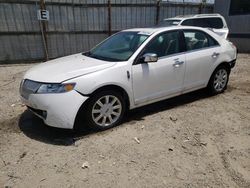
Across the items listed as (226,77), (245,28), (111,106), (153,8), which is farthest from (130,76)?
(245,28)

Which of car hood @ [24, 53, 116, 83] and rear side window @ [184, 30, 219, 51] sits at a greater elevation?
rear side window @ [184, 30, 219, 51]

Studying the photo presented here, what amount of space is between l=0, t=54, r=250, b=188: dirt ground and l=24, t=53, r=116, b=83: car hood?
87 cm

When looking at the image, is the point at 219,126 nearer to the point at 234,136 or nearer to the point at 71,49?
the point at 234,136

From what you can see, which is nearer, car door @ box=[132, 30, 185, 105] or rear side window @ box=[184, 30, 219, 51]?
car door @ box=[132, 30, 185, 105]

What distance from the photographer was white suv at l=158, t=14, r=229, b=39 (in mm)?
9414

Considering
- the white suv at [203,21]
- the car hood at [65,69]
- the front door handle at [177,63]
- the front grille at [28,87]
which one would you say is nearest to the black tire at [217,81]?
the front door handle at [177,63]

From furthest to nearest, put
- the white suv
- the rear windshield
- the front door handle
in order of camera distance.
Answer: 1. the rear windshield
2. the white suv
3. the front door handle

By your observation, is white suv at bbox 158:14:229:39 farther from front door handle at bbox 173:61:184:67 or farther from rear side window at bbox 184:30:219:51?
front door handle at bbox 173:61:184:67

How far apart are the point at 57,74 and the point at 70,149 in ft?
3.64

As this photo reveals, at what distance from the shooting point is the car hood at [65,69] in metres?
3.77

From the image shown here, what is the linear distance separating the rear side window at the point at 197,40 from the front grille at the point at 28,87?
280 cm

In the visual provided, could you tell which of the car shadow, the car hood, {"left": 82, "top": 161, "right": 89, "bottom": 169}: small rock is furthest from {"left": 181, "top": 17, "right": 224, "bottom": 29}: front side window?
{"left": 82, "top": 161, "right": 89, "bottom": 169}: small rock

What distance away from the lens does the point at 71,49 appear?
36.9ft

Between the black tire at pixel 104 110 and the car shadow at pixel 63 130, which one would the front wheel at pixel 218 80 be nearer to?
the car shadow at pixel 63 130
